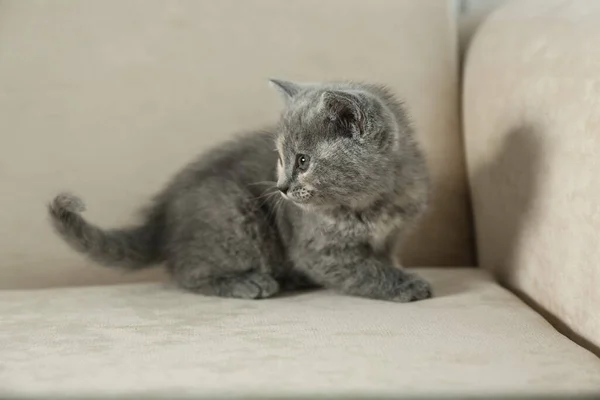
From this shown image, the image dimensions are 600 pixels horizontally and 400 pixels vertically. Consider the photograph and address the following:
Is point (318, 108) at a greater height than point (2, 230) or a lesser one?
greater

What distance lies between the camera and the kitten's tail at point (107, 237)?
1.35m

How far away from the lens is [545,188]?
1262 mm

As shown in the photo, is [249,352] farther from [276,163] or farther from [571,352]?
[276,163]

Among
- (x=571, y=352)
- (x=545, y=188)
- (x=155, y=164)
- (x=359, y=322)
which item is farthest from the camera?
(x=155, y=164)

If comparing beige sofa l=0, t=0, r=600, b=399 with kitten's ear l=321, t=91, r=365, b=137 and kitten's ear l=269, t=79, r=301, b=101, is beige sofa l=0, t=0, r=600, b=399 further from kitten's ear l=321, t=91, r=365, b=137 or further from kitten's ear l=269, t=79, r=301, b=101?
kitten's ear l=321, t=91, r=365, b=137

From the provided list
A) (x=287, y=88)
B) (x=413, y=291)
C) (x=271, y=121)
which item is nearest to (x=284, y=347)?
(x=413, y=291)

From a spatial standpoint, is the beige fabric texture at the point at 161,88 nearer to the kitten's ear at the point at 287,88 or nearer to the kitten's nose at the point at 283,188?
the kitten's ear at the point at 287,88

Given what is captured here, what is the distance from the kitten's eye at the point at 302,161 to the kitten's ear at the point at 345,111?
0.28ft

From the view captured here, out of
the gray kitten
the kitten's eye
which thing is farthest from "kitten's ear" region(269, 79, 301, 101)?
the kitten's eye


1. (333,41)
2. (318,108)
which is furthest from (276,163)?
(333,41)

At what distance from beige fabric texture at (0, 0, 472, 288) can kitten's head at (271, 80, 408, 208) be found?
31cm

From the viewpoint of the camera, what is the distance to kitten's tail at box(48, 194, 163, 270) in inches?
53.3

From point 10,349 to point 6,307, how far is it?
281 millimetres

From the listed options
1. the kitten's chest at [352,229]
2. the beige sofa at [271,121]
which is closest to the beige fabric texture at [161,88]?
the beige sofa at [271,121]
